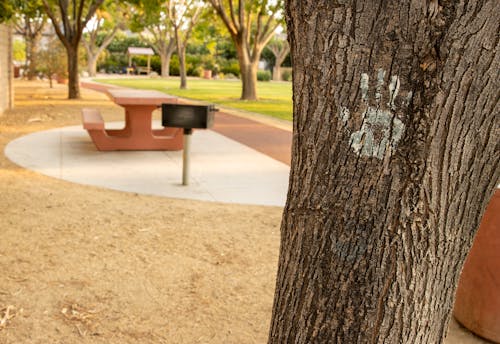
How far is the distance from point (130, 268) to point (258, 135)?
857 cm

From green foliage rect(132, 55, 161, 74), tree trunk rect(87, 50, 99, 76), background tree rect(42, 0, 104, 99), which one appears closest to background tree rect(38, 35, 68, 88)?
background tree rect(42, 0, 104, 99)

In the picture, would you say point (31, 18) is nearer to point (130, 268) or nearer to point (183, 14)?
point (183, 14)

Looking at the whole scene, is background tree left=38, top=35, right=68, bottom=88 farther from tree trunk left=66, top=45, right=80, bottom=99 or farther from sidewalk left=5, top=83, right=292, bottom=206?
sidewalk left=5, top=83, right=292, bottom=206

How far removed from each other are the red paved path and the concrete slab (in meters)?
0.38

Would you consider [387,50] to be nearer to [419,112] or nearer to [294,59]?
[419,112]

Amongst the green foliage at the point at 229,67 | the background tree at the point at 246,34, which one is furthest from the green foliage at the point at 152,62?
the background tree at the point at 246,34

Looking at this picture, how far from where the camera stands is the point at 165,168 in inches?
344

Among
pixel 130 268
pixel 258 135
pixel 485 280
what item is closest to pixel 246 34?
pixel 258 135

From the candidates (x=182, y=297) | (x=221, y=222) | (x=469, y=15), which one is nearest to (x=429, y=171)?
(x=469, y=15)

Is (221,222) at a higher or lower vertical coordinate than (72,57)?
lower

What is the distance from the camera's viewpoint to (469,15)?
171 cm

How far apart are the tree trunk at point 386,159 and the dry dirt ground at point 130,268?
1.93 m

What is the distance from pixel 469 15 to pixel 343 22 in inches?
13.7

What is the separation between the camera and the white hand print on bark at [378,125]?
1.80 metres
